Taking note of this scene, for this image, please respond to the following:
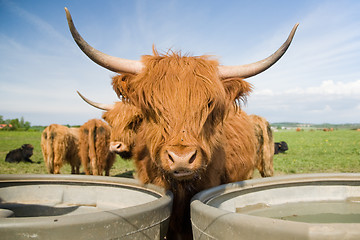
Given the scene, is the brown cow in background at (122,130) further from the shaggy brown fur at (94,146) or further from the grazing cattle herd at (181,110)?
the shaggy brown fur at (94,146)

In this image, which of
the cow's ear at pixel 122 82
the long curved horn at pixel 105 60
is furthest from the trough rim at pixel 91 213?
the long curved horn at pixel 105 60

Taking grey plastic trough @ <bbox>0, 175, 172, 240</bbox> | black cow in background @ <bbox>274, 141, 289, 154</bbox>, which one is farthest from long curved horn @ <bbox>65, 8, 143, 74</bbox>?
black cow in background @ <bbox>274, 141, 289, 154</bbox>

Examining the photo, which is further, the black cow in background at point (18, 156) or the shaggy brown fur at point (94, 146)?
the black cow in background at point (18, 156)

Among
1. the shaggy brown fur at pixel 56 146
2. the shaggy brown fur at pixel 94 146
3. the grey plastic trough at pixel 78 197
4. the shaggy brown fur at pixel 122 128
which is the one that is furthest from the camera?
the shaggy brown fur at pixel 56 146

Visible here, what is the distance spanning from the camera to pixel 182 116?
1.87 m

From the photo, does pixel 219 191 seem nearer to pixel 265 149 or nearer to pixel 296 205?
pixel 296 205

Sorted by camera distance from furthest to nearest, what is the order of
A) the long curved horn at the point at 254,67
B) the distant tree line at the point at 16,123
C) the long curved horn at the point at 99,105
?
the distant tree line at the point at 16,123, the long curved horn at the point at 99,105, the long curved horn at the point at 254,67

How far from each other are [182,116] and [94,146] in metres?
7.04

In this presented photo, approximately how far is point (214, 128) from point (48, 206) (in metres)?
1.51

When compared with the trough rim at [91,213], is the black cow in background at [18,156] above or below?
below

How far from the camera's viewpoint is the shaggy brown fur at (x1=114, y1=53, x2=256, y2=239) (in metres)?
1.73

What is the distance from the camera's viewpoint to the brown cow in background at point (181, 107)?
1738 mm

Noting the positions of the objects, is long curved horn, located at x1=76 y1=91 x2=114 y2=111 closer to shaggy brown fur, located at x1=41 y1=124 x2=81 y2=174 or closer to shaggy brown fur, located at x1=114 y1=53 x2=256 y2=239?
shaggy brown fur, located at x1=114 y1=53 x2=256 y2=239

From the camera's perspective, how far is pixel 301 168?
10.5 m
